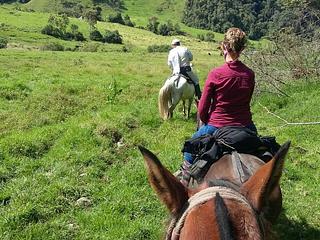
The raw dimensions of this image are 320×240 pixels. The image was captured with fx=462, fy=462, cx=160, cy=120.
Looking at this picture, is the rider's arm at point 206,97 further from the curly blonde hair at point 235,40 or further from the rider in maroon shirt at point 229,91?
the curly blonde hair at point 235,40

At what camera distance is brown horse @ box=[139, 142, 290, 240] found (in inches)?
84.0

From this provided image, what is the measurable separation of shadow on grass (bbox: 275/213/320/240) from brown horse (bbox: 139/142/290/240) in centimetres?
399

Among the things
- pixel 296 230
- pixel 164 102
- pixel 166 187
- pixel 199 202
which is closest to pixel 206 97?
pixel 296 230

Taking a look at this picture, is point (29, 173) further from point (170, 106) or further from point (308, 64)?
point (308, 64)

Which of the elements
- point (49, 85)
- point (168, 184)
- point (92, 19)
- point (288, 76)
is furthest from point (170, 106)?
point (92, 19)

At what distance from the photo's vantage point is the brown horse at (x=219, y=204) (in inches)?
84.0

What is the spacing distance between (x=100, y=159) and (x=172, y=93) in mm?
4298

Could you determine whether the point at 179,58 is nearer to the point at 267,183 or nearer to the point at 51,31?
the point at 267,183

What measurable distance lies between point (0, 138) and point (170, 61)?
5.24 m

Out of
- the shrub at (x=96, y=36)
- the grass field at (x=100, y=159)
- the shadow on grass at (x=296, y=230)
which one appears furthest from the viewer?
the shrub at (x=96, y=36)

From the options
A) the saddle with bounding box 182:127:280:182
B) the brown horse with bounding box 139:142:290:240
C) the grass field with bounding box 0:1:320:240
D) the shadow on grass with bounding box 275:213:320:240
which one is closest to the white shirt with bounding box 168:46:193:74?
the grass field with bounding box 0:1:320:240

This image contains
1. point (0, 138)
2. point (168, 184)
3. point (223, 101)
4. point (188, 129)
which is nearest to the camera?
point (168, 184)

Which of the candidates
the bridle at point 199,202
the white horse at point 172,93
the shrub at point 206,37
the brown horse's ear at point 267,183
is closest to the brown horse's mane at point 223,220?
the bridle at point 199,202

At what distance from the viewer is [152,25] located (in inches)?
4732
